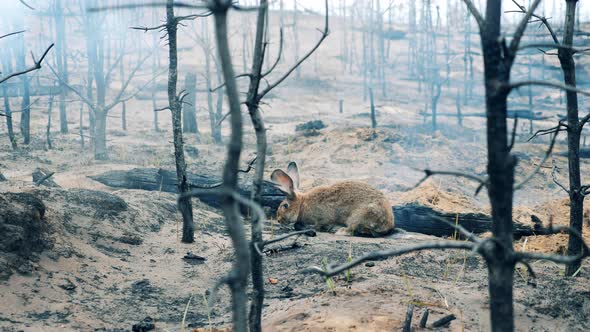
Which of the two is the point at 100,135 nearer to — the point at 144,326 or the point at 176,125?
the point at 176,125

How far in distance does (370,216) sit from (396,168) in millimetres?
7981

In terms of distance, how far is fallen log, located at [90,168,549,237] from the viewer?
8.51 m

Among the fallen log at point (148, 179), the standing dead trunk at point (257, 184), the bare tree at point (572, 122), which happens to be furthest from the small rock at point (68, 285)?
the fallen log at point (148, 179)

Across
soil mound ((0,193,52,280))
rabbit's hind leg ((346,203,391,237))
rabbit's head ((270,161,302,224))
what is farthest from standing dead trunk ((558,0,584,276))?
soil mound ((0,193,52,280))

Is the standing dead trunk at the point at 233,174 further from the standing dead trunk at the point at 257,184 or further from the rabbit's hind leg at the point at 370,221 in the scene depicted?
the rabbit's hind leg at the point at 370,221

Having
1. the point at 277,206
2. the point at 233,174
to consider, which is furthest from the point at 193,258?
the point at 233,174

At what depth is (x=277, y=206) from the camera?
404 inches

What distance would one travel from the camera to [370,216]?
27.9 feet

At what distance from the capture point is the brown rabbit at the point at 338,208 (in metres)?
8.55

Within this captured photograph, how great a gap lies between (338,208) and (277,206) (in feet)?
5.41

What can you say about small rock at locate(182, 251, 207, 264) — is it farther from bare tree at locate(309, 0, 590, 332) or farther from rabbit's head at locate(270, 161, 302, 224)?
bare tree at locate(309, 0, 590, 332)

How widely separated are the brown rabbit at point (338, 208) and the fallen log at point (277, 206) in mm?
538

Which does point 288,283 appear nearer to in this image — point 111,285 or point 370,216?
point 111,285

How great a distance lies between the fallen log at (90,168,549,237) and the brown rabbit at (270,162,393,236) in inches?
21.2
